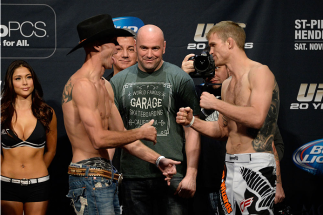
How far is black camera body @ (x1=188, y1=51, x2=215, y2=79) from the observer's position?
2771 mm

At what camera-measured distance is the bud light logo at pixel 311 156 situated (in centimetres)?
369

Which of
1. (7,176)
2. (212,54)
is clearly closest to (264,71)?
(212,54)

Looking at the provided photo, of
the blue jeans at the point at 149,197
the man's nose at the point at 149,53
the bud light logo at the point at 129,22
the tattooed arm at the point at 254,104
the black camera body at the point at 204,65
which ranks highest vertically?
the bud light logo at the point at 129,22

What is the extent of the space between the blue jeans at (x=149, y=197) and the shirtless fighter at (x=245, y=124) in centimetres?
42

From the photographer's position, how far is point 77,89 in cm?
222

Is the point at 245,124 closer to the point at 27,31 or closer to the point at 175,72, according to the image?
the point at 175,72

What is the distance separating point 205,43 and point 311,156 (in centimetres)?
156

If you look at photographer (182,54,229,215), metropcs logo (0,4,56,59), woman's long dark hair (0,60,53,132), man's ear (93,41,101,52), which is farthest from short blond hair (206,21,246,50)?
metropcs logo (0,4,56,59)

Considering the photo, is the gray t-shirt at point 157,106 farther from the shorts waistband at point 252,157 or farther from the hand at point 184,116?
the shorts waistband at point 252,157

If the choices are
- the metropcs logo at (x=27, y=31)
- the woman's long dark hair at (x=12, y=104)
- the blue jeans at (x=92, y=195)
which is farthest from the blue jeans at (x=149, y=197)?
the metropcs logo at (x=27, y=31)

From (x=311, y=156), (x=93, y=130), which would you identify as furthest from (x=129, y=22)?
(x=311, y=156)

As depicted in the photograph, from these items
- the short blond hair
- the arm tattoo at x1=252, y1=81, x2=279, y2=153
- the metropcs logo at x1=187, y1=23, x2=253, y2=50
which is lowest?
the arm tattoo at x1=252, y1=81, x2=279, y2=153

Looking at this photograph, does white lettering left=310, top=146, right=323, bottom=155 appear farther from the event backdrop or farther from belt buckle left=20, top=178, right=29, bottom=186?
belt buckle left=20, top=178, right=29, bottom=186

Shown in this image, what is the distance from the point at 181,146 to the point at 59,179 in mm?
1521
